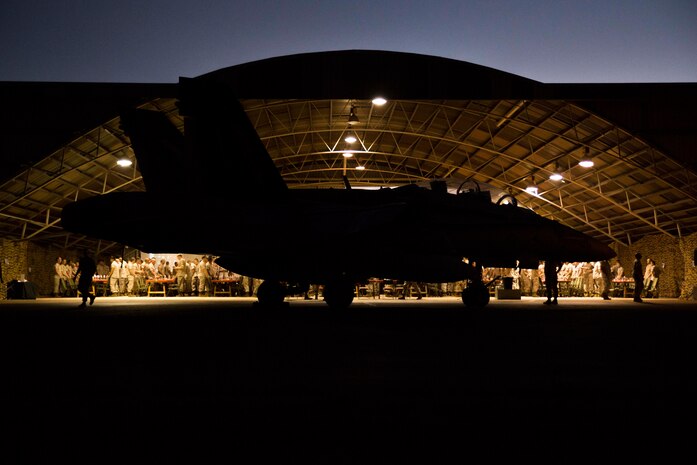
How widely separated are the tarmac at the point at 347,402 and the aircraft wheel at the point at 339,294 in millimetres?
6347

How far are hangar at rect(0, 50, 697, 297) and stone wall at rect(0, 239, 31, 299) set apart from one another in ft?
0.34

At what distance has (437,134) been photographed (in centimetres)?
3344

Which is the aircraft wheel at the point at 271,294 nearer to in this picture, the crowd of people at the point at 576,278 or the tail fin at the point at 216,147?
the tail fin at the point at 216,147

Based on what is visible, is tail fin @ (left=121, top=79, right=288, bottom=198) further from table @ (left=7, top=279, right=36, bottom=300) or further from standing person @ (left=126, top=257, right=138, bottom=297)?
standing person @ (left=126, top=257, right=138, bottom=297)

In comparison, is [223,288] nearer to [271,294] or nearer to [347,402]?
[271,294]

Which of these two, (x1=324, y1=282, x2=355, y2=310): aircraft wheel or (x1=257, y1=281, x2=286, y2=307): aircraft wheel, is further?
(x1=257, y1=281, x2=286, y2=307): aircraft wheel

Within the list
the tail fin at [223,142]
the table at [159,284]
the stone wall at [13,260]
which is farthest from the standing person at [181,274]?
the tail fin at [223,142]

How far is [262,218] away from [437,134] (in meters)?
23.9

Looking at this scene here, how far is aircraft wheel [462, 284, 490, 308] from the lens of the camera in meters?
15.7

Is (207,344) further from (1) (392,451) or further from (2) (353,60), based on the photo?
(2) (353,60)

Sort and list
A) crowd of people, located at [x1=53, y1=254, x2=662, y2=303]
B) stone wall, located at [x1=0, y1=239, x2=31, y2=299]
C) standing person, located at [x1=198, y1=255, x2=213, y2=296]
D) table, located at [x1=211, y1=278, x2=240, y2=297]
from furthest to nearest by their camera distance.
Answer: stone wall, located at [x1=0, y1=239, x2=31, y2=299] → table, located at [x1=211, y1=278, x2=240, y2=297] → crowd of people, located at [x1=53, y1=254, x2=662, y2=303] → standing person, located at [x1=198, y1=255, x2=213, y2=296]

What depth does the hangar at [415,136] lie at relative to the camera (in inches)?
906

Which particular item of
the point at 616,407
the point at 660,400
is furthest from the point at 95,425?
the point at 660,400

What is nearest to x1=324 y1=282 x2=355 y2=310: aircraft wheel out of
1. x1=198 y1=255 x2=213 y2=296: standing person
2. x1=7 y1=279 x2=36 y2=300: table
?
x1=198 y1=255 x2=213 y2=296: standing person
